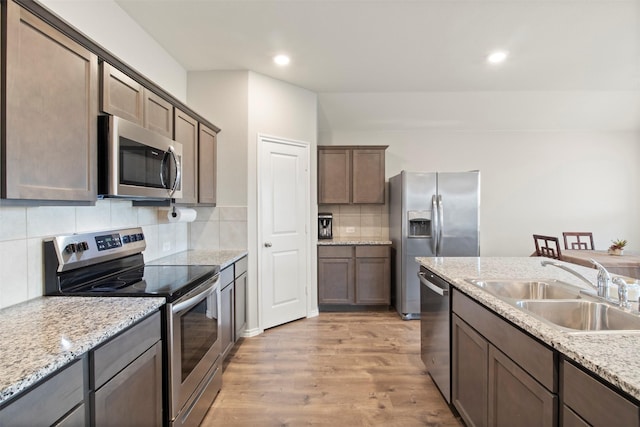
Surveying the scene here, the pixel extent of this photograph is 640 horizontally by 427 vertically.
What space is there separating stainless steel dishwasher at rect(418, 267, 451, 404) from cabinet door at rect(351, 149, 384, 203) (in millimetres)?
1851

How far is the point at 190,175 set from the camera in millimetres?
2557

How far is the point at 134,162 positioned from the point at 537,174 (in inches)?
214

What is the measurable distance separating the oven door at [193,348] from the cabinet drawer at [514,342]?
1511 mm

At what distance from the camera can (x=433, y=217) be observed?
3.60m

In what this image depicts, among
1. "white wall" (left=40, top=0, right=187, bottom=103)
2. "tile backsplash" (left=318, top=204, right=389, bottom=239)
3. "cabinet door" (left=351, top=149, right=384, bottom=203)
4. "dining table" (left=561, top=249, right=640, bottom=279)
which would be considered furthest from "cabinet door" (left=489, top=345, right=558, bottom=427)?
"tile backsplash" (left=318, top=204, right=389, bottom=239)

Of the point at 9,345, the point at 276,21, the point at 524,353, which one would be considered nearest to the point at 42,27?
the point at 9,345

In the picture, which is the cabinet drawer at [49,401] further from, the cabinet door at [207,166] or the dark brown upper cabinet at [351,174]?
the dark brown upper cabinet at [351,174]

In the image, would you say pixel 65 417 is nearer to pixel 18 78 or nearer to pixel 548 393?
pixel 18 78

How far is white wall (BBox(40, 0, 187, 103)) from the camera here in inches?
72.0

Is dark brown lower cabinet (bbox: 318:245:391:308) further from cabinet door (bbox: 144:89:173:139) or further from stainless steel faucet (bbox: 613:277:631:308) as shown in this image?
stainless steel faucet (bbox: 613:277:631:308)

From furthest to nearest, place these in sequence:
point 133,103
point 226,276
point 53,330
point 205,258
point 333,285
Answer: point 333,285 → point 205,258 → point 226,276 → point 133,103 → point 53,330

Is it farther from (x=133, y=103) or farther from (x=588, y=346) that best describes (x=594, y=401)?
(x=133, y=103)

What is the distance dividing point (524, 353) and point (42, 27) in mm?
2261

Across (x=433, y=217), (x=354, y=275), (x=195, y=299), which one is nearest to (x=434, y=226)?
(x=433, y=217)
